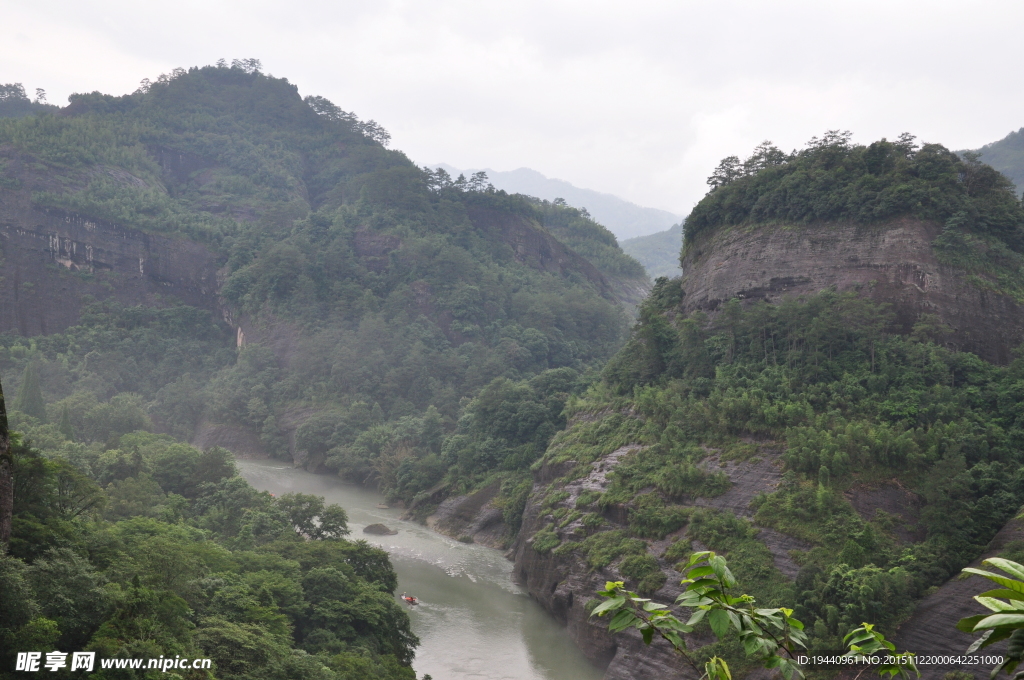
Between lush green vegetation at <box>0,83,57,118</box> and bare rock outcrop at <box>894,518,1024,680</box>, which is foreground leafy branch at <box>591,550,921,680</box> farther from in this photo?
lush green vegetation at <box>0,83,57,118</box>

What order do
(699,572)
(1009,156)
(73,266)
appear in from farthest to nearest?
(1009,156)
(73,266)
(699,572)

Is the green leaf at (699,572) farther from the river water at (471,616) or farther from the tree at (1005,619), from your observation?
the river water at (471,616)

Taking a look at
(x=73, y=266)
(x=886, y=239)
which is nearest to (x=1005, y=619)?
(x=886, y=239)

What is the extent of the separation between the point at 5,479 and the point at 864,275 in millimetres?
29365

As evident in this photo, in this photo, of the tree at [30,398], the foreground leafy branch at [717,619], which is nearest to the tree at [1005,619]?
the foreground leafy branch at [717,619]

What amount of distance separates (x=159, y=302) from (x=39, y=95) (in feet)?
174

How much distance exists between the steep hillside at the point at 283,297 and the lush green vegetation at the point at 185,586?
17163mm

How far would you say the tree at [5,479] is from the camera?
35.8 feet

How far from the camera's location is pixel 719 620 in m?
3.67

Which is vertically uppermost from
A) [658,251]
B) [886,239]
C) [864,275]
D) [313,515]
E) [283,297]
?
[658,251]

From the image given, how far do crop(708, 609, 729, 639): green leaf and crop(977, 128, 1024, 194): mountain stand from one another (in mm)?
81472

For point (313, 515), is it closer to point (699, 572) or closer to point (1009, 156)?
point (699, 572)

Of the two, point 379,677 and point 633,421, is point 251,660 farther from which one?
point 633,421

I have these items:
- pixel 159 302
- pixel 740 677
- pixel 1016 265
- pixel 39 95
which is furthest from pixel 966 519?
pixel 39 95
